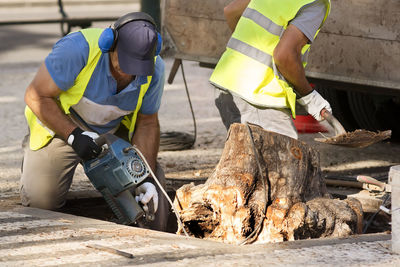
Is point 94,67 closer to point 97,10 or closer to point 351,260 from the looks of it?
point 351,260

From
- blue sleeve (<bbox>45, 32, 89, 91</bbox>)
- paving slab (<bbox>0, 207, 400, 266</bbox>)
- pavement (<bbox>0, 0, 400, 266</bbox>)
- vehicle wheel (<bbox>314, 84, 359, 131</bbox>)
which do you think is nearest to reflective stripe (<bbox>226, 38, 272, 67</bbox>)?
blue sleeve (<bbox>45, 32, 89, 91</bbox>)

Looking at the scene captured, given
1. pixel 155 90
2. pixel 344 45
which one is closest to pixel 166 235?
pixel 155 90

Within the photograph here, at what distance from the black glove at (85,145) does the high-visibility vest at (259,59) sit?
1.12m

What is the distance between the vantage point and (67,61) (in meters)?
4.66

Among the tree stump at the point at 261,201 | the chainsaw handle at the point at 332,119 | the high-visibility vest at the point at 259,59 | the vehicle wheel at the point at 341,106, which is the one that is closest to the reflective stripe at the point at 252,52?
the high-visibility vest at the point at 259,59

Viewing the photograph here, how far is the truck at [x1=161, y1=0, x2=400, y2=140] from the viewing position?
5.86 m

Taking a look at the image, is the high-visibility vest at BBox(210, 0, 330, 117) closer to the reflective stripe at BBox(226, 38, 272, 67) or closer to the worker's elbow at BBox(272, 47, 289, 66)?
the reflective stripe at BBox(226, 38, 272, 67)

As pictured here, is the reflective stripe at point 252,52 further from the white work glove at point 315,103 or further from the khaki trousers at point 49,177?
the khaki trousers at point 49,177

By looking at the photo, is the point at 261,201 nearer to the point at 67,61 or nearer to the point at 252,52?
the point at 252,52

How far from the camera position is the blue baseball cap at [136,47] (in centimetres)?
454

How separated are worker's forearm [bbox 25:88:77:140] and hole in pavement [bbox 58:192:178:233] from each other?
0.76 meters

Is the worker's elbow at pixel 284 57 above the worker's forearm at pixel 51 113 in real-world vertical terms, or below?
above

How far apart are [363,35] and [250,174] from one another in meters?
1.95

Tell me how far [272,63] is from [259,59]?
0.30 ft
